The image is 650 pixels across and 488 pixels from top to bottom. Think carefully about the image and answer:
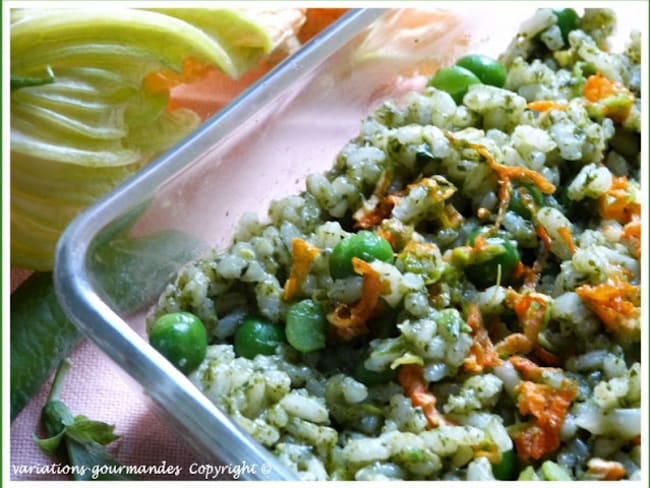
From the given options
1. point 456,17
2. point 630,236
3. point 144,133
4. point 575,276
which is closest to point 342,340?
point 575,276

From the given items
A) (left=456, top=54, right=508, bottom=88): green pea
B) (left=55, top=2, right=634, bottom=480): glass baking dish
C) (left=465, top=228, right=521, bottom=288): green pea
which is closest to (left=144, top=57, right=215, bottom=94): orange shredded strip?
(left=55, top=2, right=634, bottom=480): glass baking dish

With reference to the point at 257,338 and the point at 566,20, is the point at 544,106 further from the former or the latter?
the point at 257,338

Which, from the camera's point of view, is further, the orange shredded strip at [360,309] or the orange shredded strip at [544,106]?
the orange shredded strip at [544,106]

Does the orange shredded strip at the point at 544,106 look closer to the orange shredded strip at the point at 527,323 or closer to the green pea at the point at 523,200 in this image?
the green pea at the point at 523,200

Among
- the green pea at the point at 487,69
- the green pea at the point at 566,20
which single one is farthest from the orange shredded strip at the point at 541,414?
the green pea at the point at 566,20

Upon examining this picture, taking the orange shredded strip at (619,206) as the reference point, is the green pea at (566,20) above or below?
above

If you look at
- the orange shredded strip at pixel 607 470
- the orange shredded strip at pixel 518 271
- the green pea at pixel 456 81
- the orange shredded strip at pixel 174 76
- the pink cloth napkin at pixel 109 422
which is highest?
the green pea at pixel 456 81
